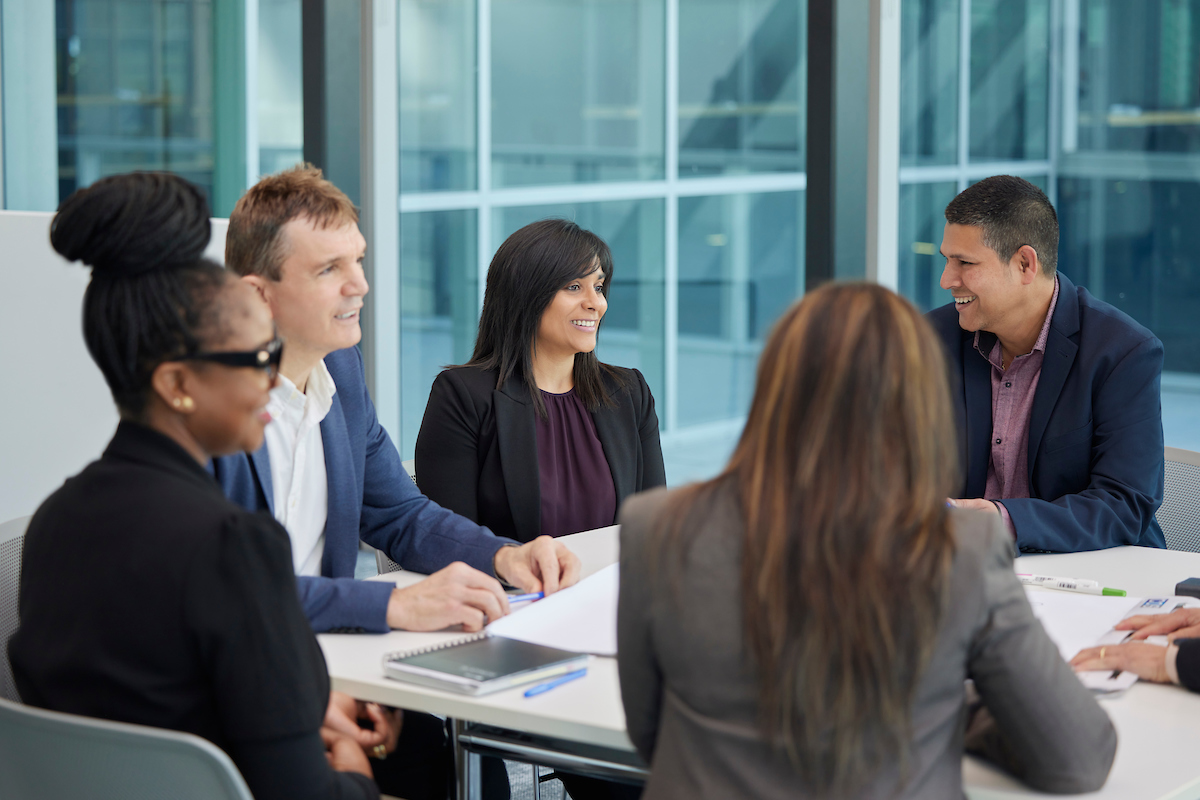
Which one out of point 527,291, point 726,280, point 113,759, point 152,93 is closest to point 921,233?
point 726,280

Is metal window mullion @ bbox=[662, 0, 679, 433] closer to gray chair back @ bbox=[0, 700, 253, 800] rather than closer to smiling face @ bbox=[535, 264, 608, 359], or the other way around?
smiling face @ bbox=[535, 264, 608, 359]

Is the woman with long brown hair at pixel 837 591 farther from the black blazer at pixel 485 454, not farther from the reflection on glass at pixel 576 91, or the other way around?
the reflection on glass at pixel 576 91

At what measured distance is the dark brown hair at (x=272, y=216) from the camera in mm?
1956

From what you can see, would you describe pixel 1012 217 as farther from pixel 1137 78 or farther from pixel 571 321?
pixel 1137 78

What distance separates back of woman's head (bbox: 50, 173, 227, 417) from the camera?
1249mm

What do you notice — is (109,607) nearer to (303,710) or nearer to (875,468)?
(303,710)

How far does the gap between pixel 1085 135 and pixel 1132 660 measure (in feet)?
8.07

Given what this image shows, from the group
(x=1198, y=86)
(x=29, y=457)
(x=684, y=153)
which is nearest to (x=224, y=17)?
(x=684, y=153)

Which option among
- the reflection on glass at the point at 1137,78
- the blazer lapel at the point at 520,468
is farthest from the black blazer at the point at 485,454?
the reflection on glass at the point at 1137,78

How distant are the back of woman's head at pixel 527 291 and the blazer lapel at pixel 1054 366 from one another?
984 millimetres

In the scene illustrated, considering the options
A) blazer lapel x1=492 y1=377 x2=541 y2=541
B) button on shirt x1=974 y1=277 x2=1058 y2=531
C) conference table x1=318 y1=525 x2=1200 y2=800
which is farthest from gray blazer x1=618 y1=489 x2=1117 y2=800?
button on shirt x1=974 y1=277 x2=1058 y2=531

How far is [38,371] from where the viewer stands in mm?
3008

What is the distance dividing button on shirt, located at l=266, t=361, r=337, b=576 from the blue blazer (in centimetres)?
2

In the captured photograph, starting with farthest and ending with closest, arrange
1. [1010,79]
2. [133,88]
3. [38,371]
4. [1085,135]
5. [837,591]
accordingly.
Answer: [133,88] → [1010,79] → [1085,135] → [38,371] → [837,591]
